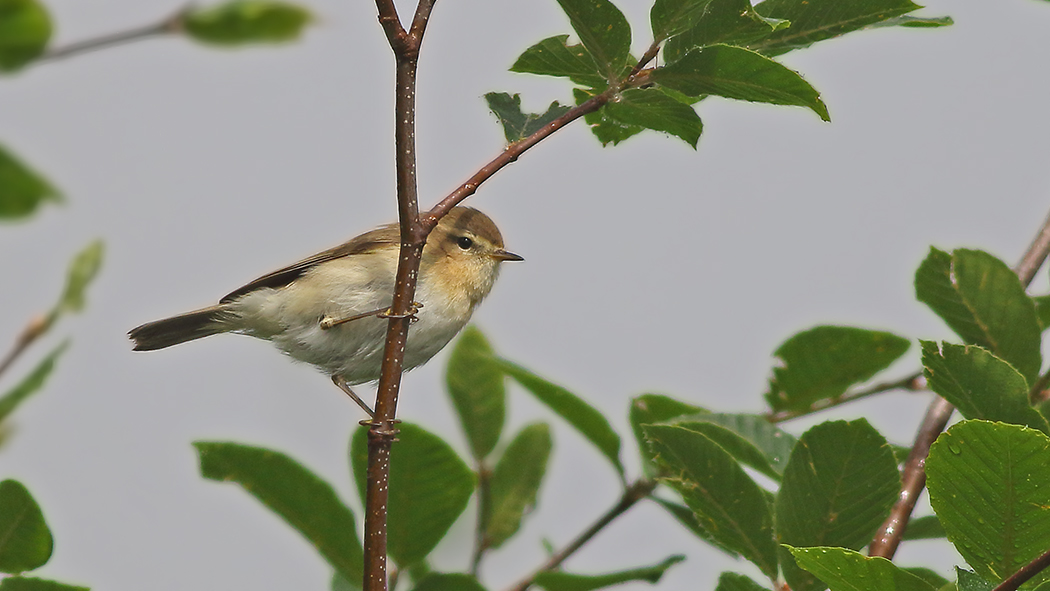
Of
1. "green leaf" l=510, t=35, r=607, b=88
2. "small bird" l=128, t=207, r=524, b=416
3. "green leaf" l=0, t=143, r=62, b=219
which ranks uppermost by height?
"small bird" l=128, t=207, r=524, b=416

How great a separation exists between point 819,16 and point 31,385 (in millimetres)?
1483

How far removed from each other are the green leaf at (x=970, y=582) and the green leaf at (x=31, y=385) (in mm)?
1297

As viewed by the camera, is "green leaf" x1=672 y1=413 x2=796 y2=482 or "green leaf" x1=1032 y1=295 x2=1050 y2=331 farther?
"green leaf" x1=1032 y1=295 x2=1050 y2=331

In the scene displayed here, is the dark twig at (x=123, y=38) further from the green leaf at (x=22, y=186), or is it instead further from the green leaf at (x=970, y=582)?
the green leaf at (x=970, y=582)

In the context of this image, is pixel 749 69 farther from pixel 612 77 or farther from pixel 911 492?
pixel 911 492

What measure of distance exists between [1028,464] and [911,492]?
2.57ft

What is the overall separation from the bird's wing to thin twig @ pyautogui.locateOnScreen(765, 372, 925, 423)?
1919mm

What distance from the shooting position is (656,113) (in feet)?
6.77

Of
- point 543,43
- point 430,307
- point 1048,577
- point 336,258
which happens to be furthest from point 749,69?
point 336,258

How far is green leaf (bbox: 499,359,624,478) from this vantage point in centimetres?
275

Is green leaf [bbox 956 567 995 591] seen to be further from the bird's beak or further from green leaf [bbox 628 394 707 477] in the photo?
the bird's beak

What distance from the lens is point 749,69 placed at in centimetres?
187

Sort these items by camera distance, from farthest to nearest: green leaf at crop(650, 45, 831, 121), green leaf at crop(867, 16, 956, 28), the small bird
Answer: the small bird → green leaf at crop(867, 16, 956, 28) → green leaf at crop(650, 45, 831, 121)

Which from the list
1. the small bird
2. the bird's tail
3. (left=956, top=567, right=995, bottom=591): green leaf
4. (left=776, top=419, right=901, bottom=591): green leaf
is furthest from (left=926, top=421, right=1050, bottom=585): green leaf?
the bird's tail
